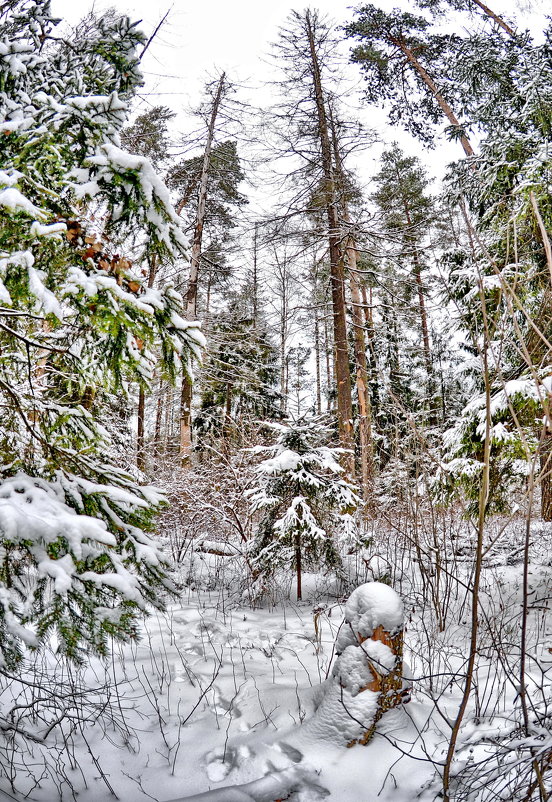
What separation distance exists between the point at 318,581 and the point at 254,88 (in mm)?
11639

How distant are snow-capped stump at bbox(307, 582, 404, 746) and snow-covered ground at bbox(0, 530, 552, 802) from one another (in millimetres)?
67

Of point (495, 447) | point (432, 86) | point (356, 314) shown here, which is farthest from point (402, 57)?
point (495, 447)

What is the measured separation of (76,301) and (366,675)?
8.35ft

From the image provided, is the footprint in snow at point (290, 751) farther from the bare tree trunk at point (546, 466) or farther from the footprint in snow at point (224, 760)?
the bare tree trunk at point (546, 466)

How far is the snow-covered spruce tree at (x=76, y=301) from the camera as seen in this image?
1.74m

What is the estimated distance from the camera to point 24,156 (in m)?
1.85

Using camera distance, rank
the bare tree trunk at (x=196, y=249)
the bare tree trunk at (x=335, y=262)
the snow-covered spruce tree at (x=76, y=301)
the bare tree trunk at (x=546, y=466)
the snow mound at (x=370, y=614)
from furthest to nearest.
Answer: the bare tree trunk at (x=196, y=249), the bare tree trunk at (x=335, y=262), the snow mound at (x=370, y=614), the snow-covered spruce tree at (x=76, y=301), the bare tree trunk at (x=546, y=466)

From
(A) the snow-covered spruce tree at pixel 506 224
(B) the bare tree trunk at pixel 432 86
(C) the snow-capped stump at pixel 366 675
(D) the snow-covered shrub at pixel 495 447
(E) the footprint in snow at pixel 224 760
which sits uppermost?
(B) the bare tree trunk at pixel 432 86

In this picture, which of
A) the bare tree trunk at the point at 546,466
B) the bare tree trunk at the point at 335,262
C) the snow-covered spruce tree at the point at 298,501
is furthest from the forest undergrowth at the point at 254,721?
the bare tree trunk at the point at 335,262

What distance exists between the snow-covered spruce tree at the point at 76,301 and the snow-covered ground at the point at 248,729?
34.2 inches

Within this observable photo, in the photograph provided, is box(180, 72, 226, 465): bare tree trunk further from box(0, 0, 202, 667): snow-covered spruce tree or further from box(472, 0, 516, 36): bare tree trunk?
box(0, 0, 202, 667): snow-covered spruce tree

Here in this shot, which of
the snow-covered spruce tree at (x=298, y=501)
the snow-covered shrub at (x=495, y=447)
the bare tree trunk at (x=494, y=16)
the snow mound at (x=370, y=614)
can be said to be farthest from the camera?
the bare tree trunk at (x=494, y=16)

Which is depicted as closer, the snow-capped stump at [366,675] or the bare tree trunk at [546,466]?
the bare tree trunk at [546,466]

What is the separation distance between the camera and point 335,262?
9250 mm
